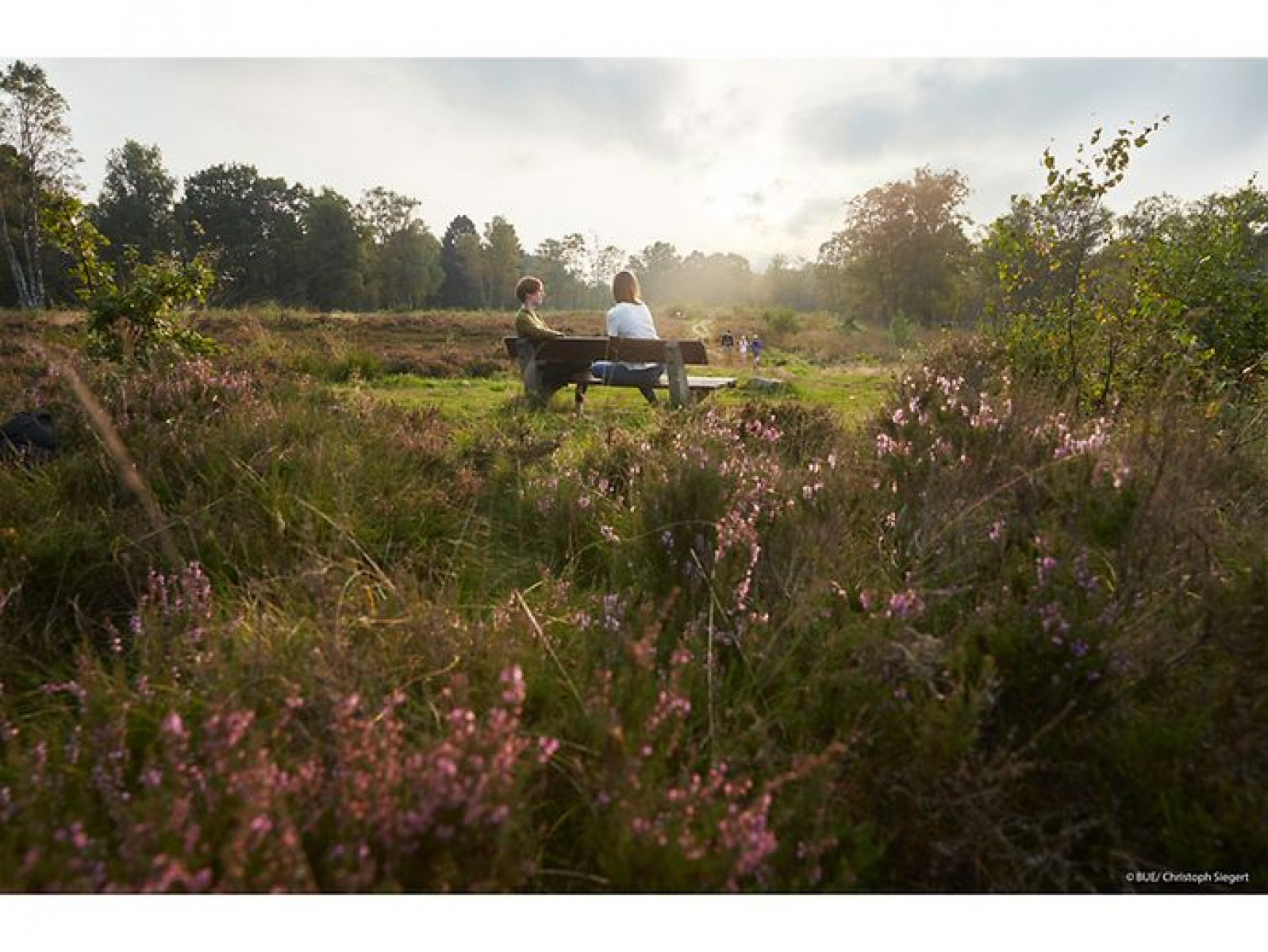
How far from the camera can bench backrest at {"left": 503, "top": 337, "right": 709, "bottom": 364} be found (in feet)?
21.2

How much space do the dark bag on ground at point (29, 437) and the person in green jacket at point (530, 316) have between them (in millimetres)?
4040

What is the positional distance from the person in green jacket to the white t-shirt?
0.60m

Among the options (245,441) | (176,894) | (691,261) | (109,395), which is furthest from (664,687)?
(691,261)

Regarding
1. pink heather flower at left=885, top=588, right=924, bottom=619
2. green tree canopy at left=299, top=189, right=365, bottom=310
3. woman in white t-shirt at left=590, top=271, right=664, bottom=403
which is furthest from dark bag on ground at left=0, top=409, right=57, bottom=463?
green tree canopy at left=299, top=189, right=365, bottom=310

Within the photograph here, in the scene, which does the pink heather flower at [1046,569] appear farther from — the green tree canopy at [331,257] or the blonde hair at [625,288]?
the green tree canopy at [331,257]

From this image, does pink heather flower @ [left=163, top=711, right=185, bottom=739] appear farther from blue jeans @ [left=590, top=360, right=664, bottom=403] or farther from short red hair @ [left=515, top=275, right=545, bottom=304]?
short red hair @ [left=515, top=275, right=545, bottom=304]

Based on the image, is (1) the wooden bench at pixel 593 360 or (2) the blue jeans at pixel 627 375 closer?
(1) the wooden bench at pixel 593 360

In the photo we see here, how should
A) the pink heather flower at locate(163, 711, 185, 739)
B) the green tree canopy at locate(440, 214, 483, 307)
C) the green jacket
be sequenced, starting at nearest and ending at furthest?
the pink heather flower at locate(163, 711, 185, 739), the green jacket, the green tree canopy at locate(440, 214, 483, 307)

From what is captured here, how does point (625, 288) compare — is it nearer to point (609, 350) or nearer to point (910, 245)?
point (609, 350)

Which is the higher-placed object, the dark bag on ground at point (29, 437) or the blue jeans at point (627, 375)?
the blue jeans at point (627, 375)

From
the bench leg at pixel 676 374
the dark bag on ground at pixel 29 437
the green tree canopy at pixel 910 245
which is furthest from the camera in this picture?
the green tree canopy at pixel 910 245

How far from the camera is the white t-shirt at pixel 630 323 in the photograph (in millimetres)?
7359

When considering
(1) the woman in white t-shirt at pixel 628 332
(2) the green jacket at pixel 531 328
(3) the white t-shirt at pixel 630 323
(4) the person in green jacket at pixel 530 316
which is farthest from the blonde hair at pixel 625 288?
(2) the green jacket at pixel 531 328

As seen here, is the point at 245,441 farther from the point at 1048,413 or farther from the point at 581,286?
the point at 581,286
